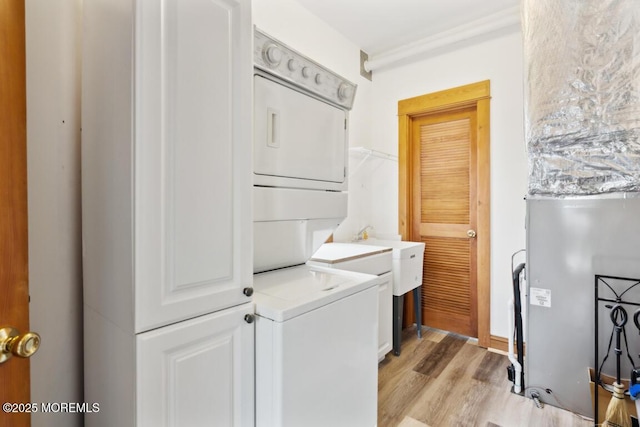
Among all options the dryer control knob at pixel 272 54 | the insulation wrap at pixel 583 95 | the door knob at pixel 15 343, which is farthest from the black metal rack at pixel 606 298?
the door knob at pixel 15 343

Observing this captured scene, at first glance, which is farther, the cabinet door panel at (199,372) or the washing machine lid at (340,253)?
the washing machine lid at (340,253)

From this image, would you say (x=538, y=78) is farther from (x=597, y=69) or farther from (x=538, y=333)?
(x=538, y=333)

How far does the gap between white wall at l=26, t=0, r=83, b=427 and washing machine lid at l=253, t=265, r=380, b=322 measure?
643 mm

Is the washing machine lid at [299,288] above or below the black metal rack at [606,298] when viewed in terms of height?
above

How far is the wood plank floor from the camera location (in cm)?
179

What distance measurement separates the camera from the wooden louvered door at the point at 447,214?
2.85 m

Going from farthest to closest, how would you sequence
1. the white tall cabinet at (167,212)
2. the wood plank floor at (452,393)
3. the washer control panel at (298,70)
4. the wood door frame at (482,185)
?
the wood door frame at (482,185) → the wood plank floor at (452,393) → the washer control panel at (298,70) → the white tall cabinet at (167,212)

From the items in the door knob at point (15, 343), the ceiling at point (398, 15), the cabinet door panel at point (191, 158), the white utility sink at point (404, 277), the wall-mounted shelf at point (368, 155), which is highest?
the ceiling at point (398, 15)

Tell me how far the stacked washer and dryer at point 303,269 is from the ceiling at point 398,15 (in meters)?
1.32

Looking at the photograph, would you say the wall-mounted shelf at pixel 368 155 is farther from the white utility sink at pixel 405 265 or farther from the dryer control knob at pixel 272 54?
the dryer control knob at pixel 272 54

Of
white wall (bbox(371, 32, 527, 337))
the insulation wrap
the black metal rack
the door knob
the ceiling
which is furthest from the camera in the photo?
white wall (bbox(371, 32, 527, 337))

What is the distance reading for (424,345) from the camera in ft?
8.99

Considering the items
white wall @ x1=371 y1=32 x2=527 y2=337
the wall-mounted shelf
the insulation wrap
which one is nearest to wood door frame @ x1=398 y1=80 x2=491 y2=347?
white wall @ x1=371 y1=32 x2=527 y2=337

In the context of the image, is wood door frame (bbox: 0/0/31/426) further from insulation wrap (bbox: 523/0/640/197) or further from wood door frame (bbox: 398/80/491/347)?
wood door frame (bbox: 398/80/491/347)
